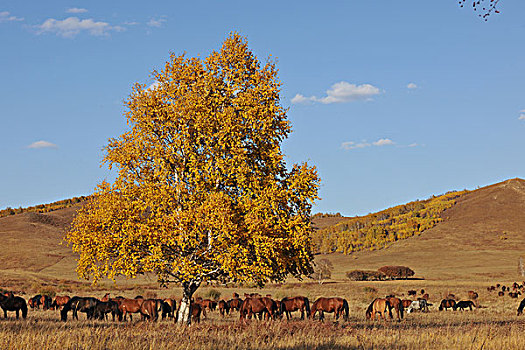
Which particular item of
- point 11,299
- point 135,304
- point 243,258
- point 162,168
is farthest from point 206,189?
point 11,299

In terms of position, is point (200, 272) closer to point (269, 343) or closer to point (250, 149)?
point (250, 149)

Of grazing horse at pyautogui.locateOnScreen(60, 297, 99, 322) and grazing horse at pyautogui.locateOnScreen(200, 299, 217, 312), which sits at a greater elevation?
grazing horse at pyautogui.locateOnScreen(60, 297, 99, 322)

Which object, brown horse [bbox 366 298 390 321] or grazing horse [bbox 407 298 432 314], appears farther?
grazing horse [bbox 407 298 432 314]

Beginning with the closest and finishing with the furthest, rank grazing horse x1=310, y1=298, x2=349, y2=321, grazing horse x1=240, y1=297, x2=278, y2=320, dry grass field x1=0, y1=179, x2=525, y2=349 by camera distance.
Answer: dry grass field x1=0, y1=179, x2=525, y2=349, grazing horse x1=240, y1=297, x2=278, y2=320, grazing horse x1=310, y1=298, x2=349, y2=321

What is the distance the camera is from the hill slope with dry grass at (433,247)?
11481cm

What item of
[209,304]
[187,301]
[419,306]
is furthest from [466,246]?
[187,301]

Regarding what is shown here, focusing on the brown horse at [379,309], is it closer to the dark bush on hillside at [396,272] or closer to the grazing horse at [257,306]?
the grazing horse at [257,306]

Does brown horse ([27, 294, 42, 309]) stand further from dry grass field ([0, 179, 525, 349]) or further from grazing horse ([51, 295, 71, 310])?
dry grass field ([0, 179, 525, 349])

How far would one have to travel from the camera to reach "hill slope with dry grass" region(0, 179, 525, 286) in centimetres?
11481

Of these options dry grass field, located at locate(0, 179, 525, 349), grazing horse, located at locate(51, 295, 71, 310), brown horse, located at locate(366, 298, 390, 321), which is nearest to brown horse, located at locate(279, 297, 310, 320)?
dry grass field, located at locate(0, 179, 525, 349)

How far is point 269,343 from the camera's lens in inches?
545

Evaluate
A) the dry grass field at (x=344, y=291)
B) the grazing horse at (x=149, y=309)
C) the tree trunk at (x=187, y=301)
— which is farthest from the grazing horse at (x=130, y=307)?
the tree trunk at (x=187, y=301)

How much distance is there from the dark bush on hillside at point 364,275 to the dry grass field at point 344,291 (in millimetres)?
4253

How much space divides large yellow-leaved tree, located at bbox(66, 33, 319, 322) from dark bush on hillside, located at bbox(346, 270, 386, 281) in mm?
92644
